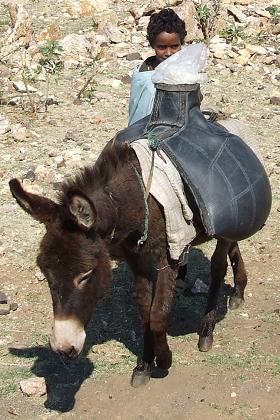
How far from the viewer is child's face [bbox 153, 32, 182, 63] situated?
16.5 ft

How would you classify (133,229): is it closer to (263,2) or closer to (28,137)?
(28,137)

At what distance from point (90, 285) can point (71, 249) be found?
220 mm

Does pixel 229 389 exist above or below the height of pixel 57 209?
below

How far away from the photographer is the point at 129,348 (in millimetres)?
4918

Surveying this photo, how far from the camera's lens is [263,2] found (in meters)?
12.5

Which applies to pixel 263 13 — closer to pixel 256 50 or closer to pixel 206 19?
pixel 206 19

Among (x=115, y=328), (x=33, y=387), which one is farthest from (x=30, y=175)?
(x=33, y=387)

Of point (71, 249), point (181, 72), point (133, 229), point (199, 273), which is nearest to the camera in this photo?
point (71, 249)

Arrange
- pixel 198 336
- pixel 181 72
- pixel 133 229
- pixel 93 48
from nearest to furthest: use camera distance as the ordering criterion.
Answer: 1. pixel 133 229
2. pixel 181 72
3. pixel 198 336
4. pixel 93 48

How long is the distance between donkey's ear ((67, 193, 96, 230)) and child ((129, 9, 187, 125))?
172cm

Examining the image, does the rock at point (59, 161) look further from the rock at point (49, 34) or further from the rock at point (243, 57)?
the rock at point (49, 34)

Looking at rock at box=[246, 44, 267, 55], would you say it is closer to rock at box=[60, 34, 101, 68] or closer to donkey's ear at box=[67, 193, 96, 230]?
rock at box=[60, 34, 101, 68]

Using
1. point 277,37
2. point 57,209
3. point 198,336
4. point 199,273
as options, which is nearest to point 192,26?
point 277,37

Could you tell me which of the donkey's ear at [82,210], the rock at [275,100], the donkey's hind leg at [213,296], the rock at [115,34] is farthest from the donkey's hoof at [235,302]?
the rock at [115,34]
